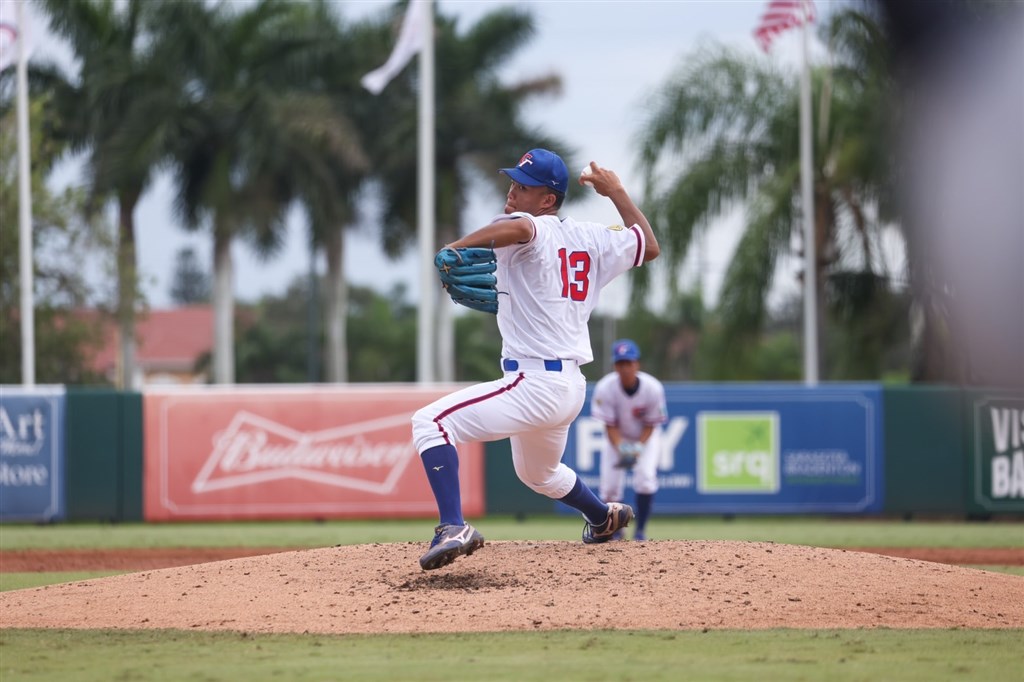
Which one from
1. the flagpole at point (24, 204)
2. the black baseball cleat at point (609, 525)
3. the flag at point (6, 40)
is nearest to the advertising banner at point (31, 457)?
the flagpole at point (24, 204)

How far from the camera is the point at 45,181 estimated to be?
29250 millimetres

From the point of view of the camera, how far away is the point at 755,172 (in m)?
24.8

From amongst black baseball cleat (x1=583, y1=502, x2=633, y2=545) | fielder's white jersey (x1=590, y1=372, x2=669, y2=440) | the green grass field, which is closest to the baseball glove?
the green grass field

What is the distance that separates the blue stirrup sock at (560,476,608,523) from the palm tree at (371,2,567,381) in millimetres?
24616

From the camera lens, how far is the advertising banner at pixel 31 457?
15609 millimetres

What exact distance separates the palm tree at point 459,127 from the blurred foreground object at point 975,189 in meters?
Result: 26.1

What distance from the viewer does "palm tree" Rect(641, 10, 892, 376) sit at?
77.0 ft

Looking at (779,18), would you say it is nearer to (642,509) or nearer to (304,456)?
(304,456)

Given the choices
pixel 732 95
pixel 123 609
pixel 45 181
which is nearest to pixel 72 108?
pixel 45 181

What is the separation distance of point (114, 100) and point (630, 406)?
69.1 feet

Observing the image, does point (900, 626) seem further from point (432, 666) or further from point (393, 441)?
point (393, 441)

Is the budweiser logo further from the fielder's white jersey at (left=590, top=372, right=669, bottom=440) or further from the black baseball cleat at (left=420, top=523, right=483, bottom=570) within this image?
the black baseball cleat at (left=420, top=523, right=483, bottom=570)

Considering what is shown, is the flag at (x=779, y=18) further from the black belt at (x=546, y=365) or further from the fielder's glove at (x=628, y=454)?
the black belt at (x=546, y=365)

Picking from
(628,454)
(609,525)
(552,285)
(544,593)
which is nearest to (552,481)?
(609,525)
